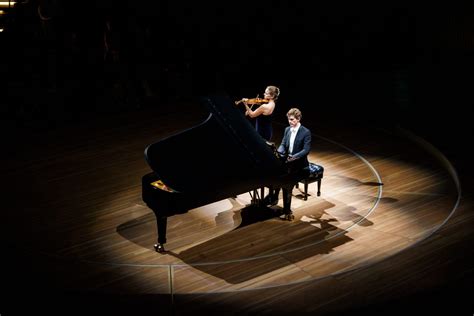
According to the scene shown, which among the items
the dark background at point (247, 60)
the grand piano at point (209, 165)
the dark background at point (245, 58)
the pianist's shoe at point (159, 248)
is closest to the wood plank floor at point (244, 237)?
the pianist's shoe at point (159, 248)

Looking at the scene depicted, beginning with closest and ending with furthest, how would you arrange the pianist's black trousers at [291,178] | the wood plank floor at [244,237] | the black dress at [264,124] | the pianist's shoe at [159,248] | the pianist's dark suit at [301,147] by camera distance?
the wood plank floor at [244,237]
the pianist's shoe at [159,248]
the pianist's black trousers at [291,178]
the pianist's dark suit at [301,147]
the black dress at [264,124]

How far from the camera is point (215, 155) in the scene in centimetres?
608

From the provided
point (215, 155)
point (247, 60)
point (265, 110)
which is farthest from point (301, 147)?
point (247, 60)

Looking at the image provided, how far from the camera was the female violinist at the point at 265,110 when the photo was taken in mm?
6801

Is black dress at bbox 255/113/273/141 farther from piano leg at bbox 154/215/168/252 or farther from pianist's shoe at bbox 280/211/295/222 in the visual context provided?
piano leg at bbox 154/215/168/252

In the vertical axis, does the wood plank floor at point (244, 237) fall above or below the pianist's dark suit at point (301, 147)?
below

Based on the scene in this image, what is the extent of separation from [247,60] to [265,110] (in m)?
4.98

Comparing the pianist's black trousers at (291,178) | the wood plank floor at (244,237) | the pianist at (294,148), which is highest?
the pianist at (294,148)

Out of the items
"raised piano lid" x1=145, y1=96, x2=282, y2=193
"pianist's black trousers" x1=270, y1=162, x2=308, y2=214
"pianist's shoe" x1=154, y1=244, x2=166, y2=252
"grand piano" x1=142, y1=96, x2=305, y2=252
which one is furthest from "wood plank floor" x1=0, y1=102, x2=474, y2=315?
"raised piano lid" x1=145, y1=96, x2=282, y2=193

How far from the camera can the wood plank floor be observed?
5.59 meters

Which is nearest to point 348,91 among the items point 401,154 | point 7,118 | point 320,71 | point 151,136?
point 320,71

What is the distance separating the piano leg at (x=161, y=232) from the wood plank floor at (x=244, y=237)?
80mm

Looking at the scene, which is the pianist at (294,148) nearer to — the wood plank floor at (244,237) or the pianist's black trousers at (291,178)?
the pianist's black trousers at (291,178)

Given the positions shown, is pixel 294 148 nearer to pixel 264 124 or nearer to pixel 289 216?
pixel 264 124
